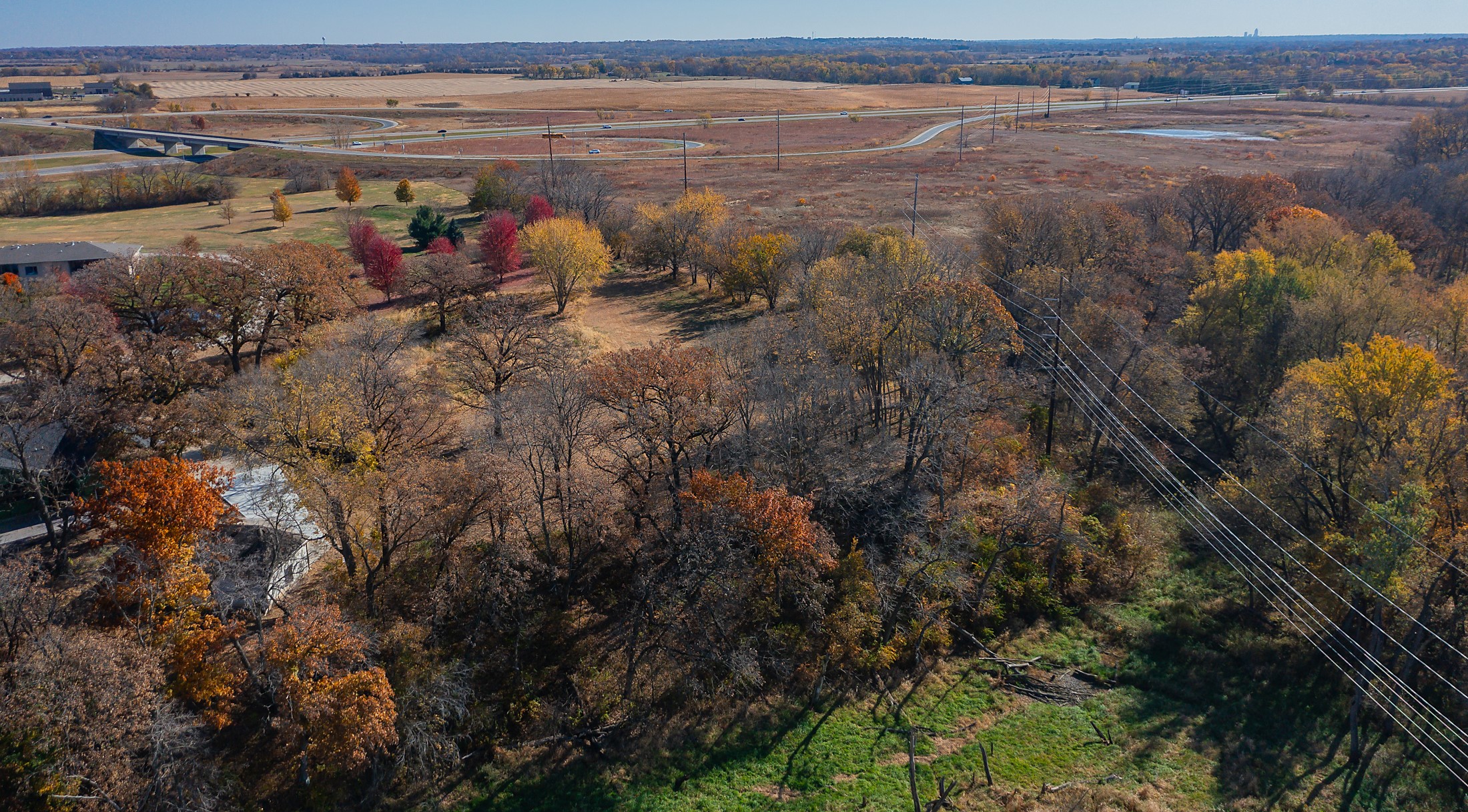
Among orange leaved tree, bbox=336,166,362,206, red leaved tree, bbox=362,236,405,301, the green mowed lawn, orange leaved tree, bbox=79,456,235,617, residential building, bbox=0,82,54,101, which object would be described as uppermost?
residential building, bbox=0,82,54,101

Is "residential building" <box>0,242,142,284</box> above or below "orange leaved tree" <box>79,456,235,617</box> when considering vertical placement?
above

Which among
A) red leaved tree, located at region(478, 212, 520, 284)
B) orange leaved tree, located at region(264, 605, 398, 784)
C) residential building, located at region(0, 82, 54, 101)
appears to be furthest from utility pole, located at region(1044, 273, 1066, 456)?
residential building, located at region(0, 82, 54, 101)

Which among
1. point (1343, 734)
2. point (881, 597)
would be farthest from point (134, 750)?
point (1343, 734)

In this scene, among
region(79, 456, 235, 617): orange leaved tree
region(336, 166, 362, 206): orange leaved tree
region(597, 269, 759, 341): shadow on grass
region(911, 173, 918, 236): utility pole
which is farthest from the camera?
region(336, 166, 362, 206): orange leaved tree

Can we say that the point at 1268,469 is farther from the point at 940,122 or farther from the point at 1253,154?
the point at 940,122

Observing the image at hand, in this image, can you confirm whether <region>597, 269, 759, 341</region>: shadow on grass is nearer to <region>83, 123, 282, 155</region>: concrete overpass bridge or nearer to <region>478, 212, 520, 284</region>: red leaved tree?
<region>478, 212, 520, 284</region>: red leaved tree

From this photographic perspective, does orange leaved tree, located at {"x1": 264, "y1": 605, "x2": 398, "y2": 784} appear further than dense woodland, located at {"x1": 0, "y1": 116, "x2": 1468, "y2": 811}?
No

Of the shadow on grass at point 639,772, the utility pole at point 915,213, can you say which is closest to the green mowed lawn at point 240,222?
the utility pole at point 915,213
